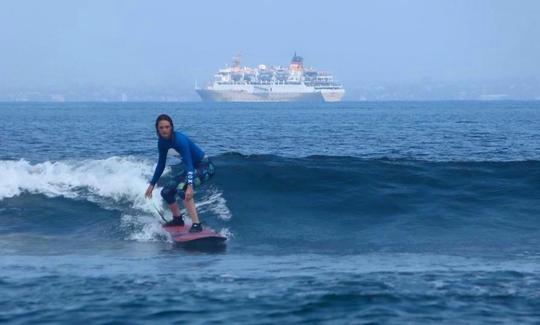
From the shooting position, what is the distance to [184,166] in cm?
1277

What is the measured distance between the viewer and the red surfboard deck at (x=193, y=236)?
12.7 metres

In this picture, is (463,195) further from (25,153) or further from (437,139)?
(437,139)

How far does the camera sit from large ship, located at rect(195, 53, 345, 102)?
524ft

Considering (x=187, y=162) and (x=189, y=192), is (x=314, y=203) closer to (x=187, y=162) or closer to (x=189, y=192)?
(x=189, y=192)

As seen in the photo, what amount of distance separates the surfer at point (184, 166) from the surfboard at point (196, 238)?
0.12 metres

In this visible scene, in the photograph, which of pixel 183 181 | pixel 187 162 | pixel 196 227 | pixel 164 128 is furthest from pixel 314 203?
pixel 164 128

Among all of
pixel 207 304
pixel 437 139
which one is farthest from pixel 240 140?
pixel 207 304

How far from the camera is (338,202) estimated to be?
55.3 ft

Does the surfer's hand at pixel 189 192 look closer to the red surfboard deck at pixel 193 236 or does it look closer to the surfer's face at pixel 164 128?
the red surfboard deck at pixel 193 236

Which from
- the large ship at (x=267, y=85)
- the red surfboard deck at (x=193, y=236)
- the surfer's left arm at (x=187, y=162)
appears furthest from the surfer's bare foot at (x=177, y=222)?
the large ship at (x=267, y=85)

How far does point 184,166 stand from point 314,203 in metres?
4.58

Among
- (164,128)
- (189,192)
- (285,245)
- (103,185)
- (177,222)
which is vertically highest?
(164,128)

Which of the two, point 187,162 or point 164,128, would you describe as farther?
point 187,162

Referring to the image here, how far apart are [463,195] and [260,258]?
654 centimetres
